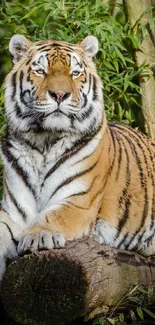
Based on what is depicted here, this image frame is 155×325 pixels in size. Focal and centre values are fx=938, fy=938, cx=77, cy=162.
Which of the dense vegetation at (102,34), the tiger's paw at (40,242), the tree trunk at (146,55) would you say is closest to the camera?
the tiger's paw at (40,242)

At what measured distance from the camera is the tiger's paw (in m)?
4.67

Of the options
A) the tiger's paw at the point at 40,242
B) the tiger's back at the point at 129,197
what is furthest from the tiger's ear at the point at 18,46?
the tiger's paw at the point at 40,242

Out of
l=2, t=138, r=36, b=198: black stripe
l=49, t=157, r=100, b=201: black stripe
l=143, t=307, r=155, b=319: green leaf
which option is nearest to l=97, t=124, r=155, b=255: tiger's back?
l=49, t=157, r=100, b=201: black stripe

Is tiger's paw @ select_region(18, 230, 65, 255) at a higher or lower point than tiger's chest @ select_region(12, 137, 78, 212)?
lower

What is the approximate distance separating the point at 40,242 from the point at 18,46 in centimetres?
136

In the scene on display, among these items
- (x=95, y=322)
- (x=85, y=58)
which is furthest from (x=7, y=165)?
(x=95, y=322)

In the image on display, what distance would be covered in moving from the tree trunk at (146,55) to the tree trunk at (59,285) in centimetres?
302

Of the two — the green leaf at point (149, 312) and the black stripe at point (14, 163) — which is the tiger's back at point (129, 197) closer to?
the black stripe at point (14, 163)

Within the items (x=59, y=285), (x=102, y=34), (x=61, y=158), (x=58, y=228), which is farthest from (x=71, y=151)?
(x=102, y=34)

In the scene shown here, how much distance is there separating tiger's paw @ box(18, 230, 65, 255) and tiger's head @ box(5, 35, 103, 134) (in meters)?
0.69

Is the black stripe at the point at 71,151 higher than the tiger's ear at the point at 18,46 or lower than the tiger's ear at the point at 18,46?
lower

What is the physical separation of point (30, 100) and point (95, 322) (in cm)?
129

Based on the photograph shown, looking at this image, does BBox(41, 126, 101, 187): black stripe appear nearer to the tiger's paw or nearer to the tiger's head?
the tiger's head

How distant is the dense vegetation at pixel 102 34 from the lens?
7.18 m
